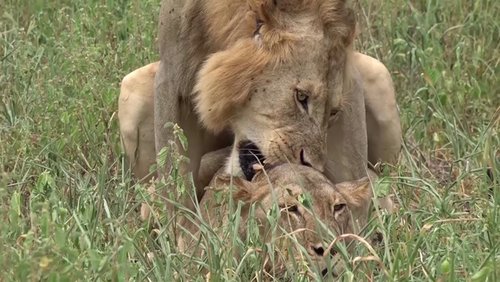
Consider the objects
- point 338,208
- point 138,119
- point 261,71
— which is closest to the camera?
point 338,208

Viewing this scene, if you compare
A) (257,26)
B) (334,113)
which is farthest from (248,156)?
(257,26)

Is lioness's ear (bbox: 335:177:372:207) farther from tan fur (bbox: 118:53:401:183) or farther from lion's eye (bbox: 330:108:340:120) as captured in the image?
tan fur (bbox: 118:53:401:183)

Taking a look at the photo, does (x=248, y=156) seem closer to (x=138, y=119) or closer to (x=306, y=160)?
(x=306, y=160)

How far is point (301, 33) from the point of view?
17.0ft

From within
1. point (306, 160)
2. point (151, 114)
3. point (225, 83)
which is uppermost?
point (225, 83)

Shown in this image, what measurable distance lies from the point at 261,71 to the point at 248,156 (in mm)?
372

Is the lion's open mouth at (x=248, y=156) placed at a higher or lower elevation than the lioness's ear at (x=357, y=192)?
higher

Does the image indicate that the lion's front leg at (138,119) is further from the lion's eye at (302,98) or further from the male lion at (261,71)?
the lion's eye at (302,98)

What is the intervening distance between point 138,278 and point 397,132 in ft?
6.83

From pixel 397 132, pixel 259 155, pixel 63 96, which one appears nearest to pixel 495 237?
pixel 259 155

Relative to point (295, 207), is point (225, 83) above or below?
above

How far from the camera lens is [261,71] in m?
5.19

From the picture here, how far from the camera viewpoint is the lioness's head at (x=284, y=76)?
518 cm

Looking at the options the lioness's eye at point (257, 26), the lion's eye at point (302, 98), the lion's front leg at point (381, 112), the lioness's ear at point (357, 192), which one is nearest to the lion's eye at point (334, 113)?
the lion's eye at point (302, 98)
